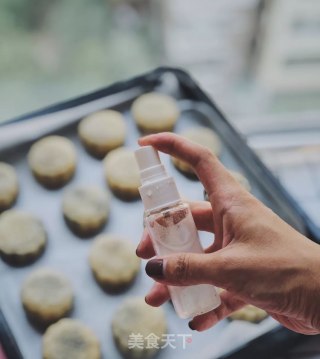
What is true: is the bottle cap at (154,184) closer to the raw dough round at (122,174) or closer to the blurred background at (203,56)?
the raw dough round at (122,174)

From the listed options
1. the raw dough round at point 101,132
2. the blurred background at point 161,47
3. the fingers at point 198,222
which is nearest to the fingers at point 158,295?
the fingers at point 198,222

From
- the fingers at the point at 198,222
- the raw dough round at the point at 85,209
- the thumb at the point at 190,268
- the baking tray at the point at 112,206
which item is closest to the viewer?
the thumb at the point at 190,268

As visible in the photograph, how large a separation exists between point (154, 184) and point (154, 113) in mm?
486

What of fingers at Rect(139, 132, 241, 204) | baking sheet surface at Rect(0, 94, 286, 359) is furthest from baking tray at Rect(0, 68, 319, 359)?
fingers at Rect(139, 132, 241, 204)

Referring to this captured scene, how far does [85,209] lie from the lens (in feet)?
3.31

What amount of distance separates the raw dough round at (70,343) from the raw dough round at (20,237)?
0.42 ft

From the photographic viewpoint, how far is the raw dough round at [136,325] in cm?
88

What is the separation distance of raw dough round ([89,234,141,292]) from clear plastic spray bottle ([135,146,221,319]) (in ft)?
0.94

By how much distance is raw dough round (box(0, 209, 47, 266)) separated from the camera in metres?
0.94

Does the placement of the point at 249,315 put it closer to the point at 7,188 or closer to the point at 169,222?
the point at 169,222

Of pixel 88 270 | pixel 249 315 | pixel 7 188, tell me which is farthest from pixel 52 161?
pixel 249 315

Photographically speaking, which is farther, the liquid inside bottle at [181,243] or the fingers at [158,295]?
the fingers at [158,295]

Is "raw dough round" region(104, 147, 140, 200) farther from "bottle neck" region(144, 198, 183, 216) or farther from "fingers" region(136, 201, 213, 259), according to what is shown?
"bottle neck" region(144, 198, 183, 216)

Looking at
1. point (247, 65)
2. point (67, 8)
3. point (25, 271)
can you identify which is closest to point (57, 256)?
point (25, 271)
